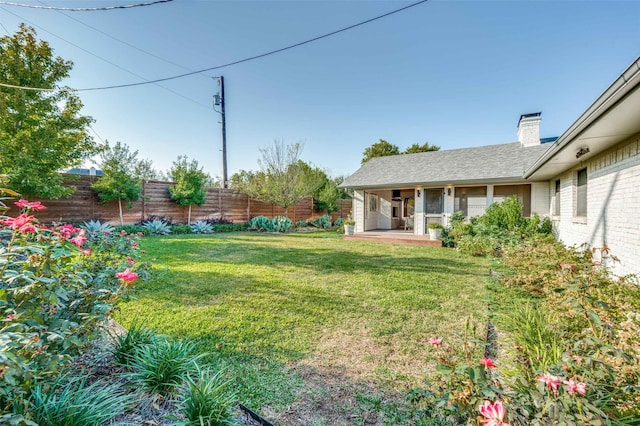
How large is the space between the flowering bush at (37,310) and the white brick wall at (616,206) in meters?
6.30

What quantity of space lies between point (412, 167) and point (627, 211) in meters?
10.0

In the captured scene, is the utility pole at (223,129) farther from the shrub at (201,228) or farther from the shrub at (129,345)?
the shrub at (129,345)

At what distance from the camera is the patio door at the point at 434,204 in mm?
12164

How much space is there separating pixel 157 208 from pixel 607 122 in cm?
1514

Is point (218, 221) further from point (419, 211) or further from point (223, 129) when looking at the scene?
point (419, 211)

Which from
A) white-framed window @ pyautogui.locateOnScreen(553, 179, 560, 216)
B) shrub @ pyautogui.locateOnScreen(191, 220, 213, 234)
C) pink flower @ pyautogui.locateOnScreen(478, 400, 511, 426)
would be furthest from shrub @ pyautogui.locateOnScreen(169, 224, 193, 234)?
white-framed window @ pyautogui.locateOnScreen(553, 179, 560, 216)

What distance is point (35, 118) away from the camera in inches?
341

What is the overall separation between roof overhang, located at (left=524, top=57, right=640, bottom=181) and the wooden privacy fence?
1124cm

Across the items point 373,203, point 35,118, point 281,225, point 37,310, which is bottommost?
point 281,225

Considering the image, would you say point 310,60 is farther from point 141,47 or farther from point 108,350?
point 108,350

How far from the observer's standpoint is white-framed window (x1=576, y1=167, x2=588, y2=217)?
644 cm

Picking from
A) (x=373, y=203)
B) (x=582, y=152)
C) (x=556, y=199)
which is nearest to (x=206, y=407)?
(x=582, y=152)

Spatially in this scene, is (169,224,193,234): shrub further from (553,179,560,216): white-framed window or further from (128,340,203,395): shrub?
(553,179,560,216): white-framed window

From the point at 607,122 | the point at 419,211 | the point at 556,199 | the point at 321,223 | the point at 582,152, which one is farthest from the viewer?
the point at 321,223
